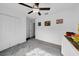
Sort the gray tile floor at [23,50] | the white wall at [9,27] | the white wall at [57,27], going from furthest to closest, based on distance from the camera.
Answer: the white wall at [57,27] < the white wall at [9,27] < the gray tile floor at [23,50]

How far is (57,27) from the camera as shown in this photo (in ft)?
14.0

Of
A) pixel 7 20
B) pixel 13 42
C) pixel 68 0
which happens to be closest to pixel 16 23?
pixel 7 20

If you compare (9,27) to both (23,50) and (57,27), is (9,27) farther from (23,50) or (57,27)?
(57,27)

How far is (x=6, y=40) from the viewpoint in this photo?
3.26 metres

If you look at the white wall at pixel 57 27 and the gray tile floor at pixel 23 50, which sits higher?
the white wall at pixel 57 27

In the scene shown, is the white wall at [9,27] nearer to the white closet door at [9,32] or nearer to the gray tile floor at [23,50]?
the white closet door at [9,32]

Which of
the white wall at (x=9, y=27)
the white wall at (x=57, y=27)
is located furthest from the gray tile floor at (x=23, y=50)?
the white wall at (x=57, y=27)

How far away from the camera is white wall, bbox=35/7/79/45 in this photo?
3278 millimetres

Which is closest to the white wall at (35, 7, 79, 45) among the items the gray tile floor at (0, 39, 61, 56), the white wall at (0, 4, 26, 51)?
the gray tile floor at (0, 39, 61, 56)

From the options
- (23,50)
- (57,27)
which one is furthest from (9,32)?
(57,27)

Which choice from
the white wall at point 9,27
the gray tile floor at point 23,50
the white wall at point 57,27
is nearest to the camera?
the gray tile floor at point 23,50

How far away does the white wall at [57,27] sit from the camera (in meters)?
3.28

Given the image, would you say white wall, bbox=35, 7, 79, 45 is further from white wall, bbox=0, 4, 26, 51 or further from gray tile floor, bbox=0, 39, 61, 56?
white wall, bbox=0, 4, 26, 51

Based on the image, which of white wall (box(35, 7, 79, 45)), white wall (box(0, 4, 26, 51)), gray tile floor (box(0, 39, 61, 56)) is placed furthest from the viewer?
white wall (box(35, 7, 79, 45))
